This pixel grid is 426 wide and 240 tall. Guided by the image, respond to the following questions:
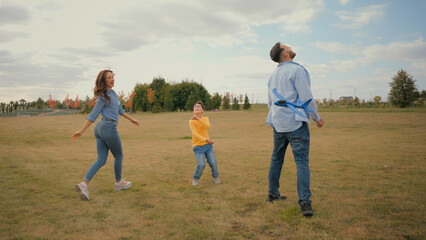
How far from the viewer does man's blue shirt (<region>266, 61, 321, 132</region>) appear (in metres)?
3.68

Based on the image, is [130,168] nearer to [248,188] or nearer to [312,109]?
[248,188]

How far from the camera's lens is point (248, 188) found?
16.3 feet

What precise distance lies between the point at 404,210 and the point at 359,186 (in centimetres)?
129

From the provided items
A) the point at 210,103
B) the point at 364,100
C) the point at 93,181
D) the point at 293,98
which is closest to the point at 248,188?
the point at 293,98

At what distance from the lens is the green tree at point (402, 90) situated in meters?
40.1

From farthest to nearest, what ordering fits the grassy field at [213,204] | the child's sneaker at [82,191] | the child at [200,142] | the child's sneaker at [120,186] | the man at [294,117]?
1. the child at [200,142]
2. the child's sneaker at [120,186]
3. the child's sneaker at [82,191]
4. the man at [294,117]
5. the grassy field at [213,204]

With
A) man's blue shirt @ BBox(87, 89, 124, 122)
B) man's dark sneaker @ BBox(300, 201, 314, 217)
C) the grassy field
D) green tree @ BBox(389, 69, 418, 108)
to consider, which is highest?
green tree @ BBox(389, 69, 418, 108)

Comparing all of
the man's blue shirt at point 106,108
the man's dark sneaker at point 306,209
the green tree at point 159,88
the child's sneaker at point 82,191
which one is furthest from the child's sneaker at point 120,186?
the green tree at point 159,88

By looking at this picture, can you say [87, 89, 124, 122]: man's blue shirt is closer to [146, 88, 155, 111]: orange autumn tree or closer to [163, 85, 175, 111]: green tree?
[163, 85, 175, 111]: green tree

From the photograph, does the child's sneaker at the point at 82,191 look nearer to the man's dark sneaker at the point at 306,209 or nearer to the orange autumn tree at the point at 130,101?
the man's dark sneaker at the point at 306,209

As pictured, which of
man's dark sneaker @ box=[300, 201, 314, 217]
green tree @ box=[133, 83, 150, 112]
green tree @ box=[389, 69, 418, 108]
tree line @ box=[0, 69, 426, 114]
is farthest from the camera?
green tree @ box=[133, 83, 150, 112]

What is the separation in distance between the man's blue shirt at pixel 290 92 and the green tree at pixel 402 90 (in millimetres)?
46194

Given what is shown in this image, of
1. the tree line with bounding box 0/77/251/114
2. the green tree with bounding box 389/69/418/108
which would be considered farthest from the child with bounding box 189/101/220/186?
the tree line with bounding box 0/77/251/114

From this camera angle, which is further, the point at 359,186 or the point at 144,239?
A: the point at 359,186
